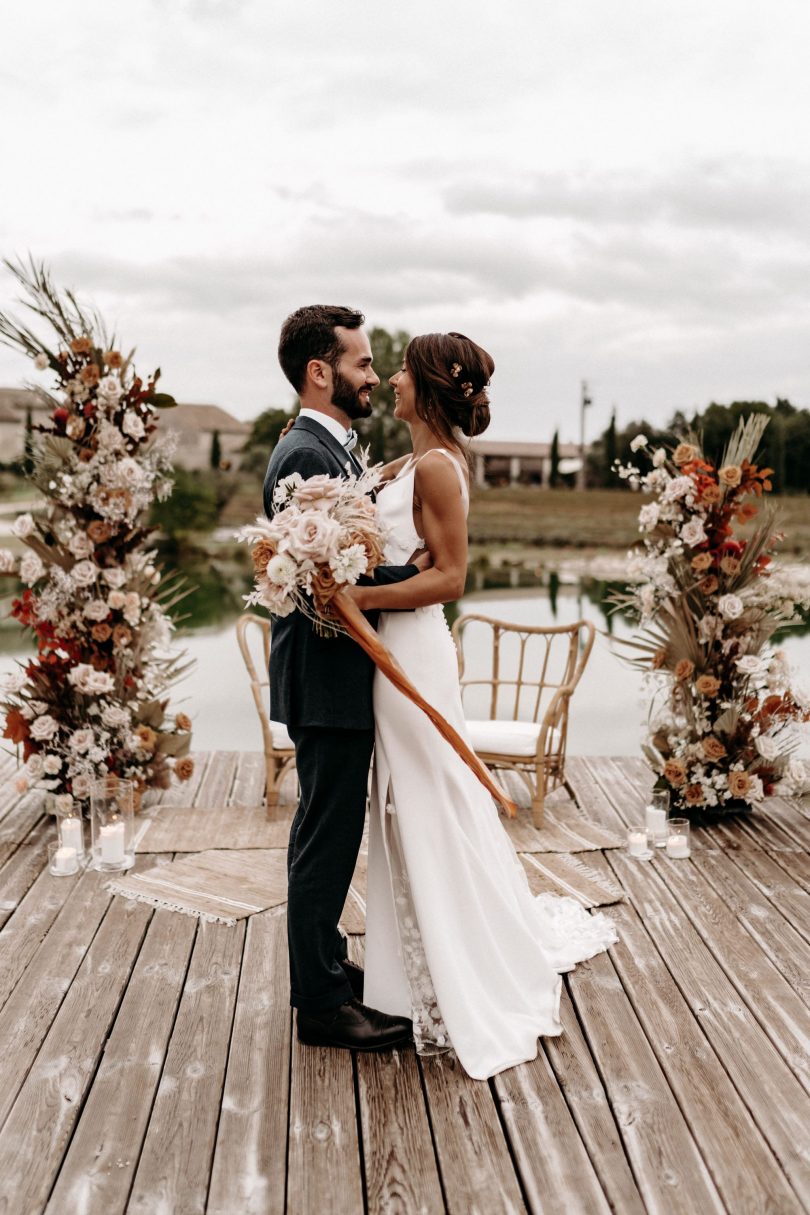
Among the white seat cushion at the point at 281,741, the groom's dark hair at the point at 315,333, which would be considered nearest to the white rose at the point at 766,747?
the white seat cushion at the point at 281,741

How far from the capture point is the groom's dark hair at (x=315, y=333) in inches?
106

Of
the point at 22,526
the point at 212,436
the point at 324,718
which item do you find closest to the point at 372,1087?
the point at 324,718

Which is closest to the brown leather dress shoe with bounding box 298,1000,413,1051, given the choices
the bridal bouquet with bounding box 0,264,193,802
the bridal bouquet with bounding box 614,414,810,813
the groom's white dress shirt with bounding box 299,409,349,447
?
the groom's white dress shirt with bounding box 299,409,349,447

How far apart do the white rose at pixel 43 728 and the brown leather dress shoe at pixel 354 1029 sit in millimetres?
2345

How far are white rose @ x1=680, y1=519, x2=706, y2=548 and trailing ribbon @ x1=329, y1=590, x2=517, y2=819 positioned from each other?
2281 mm

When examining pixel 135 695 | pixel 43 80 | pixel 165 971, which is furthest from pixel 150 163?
pixel 165 971

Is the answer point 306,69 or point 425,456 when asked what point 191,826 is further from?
point 306,69

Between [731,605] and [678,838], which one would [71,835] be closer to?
[678,838]

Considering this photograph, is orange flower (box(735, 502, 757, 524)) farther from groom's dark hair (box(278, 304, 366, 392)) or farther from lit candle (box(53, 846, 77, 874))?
lit candle (box(53, 846, 77, 874))

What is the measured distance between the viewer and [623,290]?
23.0 meters

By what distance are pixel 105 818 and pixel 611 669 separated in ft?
46.0

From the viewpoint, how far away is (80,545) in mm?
4672

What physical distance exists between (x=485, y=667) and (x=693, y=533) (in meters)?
10.3

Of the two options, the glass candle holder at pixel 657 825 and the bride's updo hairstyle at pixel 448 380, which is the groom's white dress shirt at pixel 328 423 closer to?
the bride's updo hairstyle at pixel 448 380
